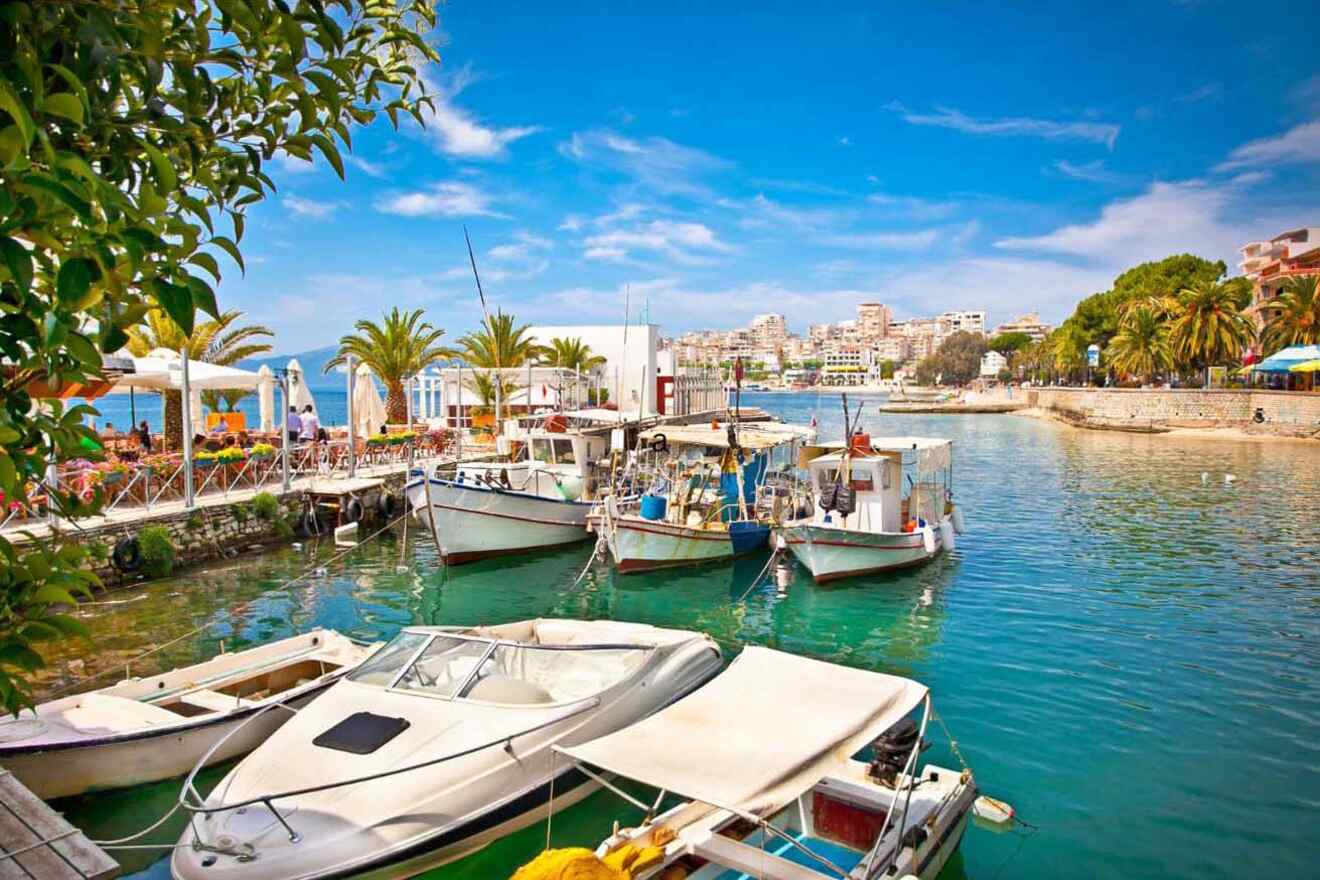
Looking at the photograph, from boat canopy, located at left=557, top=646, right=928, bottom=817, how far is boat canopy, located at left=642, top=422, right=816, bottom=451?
14.5 m

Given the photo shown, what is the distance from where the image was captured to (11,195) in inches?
83.0

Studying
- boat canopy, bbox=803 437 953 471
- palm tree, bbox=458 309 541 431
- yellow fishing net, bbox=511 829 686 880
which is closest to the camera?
yellow fishing net, bbox=511 829 686 880

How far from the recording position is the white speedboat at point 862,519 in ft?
62.5

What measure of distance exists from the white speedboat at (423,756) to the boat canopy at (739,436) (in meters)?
12.8

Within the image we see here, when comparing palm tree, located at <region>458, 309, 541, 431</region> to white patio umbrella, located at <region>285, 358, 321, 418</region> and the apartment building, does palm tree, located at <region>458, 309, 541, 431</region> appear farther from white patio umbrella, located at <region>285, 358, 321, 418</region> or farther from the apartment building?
the apartment building

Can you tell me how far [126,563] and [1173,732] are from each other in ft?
64.4

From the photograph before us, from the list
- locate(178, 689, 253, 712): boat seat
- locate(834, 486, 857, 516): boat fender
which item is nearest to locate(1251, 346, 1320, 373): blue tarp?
locate(834, 486, 857, 516): boat fender

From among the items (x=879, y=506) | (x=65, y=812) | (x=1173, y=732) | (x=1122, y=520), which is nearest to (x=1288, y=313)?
(x=1122, y=520)

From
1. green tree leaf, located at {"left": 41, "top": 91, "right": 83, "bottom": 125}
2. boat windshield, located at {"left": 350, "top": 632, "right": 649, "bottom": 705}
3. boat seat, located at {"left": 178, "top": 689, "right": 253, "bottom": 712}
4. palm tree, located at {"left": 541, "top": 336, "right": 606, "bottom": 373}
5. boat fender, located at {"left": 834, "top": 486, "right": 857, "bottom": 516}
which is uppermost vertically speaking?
palm tree, located at {"left": 541, "top": 336, "right": 606, "bottom": 373}

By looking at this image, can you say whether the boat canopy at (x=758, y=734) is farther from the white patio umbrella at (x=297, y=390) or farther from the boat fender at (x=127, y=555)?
the white patio umbrella at (x=297, y=390)

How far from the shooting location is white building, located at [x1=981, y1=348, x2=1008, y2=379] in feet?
609

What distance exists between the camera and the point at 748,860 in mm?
6250

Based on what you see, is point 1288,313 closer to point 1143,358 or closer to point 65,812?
point 1143,358

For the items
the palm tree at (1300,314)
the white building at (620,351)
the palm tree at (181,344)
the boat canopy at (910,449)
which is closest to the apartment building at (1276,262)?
the palm tree at (1300,314)
